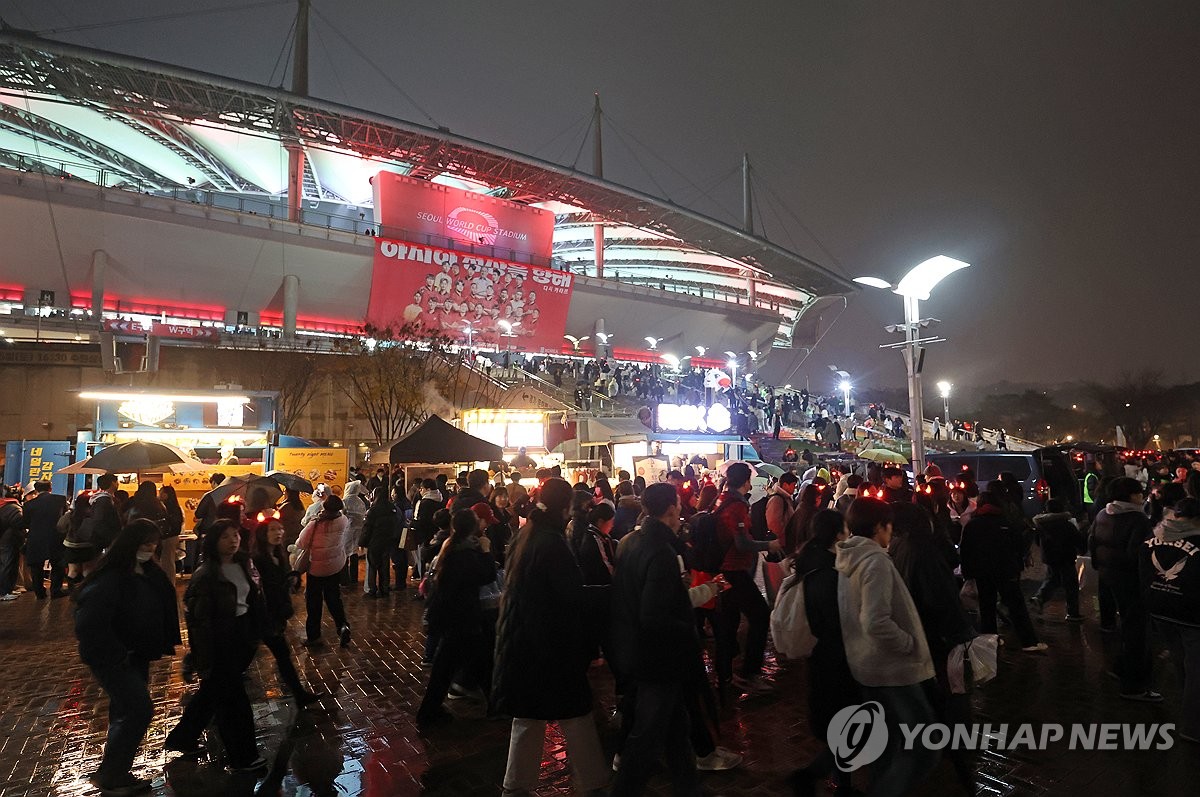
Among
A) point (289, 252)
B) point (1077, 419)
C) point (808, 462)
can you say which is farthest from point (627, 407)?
point (1077, 419)

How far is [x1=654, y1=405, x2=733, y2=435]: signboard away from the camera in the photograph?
15.2 meters

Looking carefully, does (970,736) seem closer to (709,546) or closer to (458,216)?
(709,546)

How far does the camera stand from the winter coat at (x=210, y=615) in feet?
11.8

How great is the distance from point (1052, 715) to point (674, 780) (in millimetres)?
3128

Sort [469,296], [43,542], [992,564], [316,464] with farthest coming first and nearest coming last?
[469,296]
[316,464]
[43,542]
[992,564]

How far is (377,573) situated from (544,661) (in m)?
6.91

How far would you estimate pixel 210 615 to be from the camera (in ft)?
12.0

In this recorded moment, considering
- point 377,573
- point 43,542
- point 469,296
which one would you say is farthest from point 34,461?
point 469,296

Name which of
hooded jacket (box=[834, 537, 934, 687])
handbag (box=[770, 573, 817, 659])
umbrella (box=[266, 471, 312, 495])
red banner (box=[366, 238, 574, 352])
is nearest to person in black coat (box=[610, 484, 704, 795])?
handbag (box=[770, 573, 817, 659])

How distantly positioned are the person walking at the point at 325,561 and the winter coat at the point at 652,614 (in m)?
4.08

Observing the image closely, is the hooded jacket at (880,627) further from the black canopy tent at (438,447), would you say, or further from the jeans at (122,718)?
the black canopy tent at (438,447)

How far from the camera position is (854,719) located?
9.75ft

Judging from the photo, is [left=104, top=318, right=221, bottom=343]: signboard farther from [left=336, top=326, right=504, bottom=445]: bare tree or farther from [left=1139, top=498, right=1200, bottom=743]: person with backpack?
[left=1139, top=498, right=1200, bottom=743]: person with backpack

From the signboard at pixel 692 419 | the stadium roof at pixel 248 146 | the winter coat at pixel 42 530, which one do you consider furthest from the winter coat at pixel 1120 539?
the stadium roof at pixel 248 146
